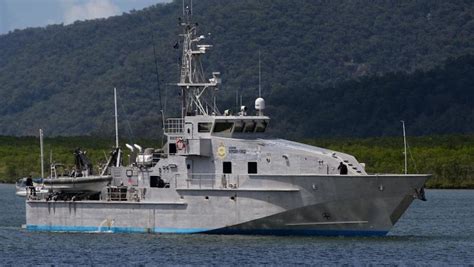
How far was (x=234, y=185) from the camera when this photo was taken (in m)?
48.2

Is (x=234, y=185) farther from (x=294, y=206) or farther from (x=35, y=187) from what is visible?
(x=35, y=187)

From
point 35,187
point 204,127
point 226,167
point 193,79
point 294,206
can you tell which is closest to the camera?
point 294,206

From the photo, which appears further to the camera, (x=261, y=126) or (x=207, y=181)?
(x=261, y=126)

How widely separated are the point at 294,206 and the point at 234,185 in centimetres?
216

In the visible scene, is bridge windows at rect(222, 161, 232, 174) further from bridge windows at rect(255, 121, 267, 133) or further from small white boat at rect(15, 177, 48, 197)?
small white boat at rect(15, 177, 48, 197)

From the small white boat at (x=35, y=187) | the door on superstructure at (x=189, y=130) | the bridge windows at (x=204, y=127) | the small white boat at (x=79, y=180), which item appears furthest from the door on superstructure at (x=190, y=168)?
the small white boat at (x=35, y=187)

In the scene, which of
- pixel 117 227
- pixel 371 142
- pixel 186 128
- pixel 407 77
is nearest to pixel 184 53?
pixel 186 128

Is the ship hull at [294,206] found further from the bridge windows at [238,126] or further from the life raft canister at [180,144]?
the bridge windows at [238,126]

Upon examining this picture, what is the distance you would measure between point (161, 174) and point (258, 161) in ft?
12.6

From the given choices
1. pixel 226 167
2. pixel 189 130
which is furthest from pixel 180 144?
pixel 226 167

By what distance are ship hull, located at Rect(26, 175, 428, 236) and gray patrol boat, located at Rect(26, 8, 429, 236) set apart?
0.11ft

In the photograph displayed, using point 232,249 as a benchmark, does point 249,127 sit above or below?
above

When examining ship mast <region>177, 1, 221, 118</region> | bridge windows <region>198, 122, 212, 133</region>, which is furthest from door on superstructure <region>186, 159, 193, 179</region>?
ship mast <region>177, 1, 221, 118</region>

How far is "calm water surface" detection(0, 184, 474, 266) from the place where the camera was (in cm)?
4312
